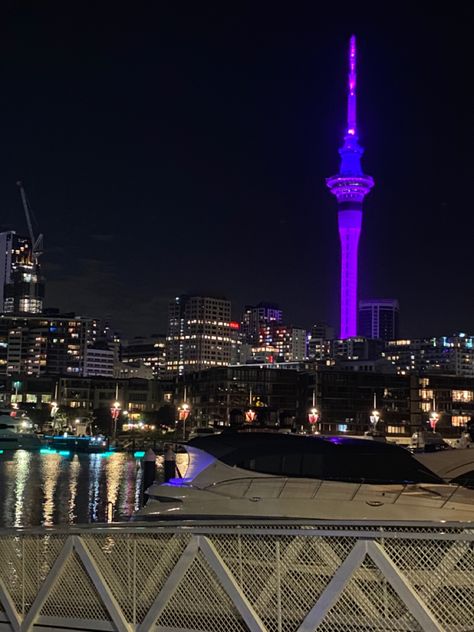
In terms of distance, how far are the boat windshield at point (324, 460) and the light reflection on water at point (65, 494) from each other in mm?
5436

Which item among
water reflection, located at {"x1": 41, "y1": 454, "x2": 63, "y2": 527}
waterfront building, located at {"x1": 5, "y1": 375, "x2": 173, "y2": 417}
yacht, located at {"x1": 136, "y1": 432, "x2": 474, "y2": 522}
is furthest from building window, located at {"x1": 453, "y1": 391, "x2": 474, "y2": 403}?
yacht, located at {"x1": 136, "y1": 432, "x2": 474, "y2": 522}

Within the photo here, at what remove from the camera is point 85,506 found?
→ 33781 mm

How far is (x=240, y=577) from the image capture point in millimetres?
9148

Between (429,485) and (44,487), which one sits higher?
(429,485)

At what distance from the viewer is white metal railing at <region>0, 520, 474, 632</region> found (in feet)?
26.3

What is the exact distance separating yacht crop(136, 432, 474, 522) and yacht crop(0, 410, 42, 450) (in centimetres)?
7500

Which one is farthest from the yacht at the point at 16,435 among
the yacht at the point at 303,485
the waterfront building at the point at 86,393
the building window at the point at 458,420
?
the building window at the point at 458,420

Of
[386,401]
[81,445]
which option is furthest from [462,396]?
[81,445]

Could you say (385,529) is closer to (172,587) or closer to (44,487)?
(172,587)

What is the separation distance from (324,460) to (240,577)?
1189 cm

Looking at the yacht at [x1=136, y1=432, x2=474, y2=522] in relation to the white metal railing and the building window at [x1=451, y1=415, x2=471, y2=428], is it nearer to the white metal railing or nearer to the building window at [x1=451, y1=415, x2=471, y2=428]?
the white metal railing

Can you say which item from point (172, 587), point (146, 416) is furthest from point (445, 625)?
point (146, 416)

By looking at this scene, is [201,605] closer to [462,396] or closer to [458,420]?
[458,420]

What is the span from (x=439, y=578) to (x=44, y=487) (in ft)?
124
